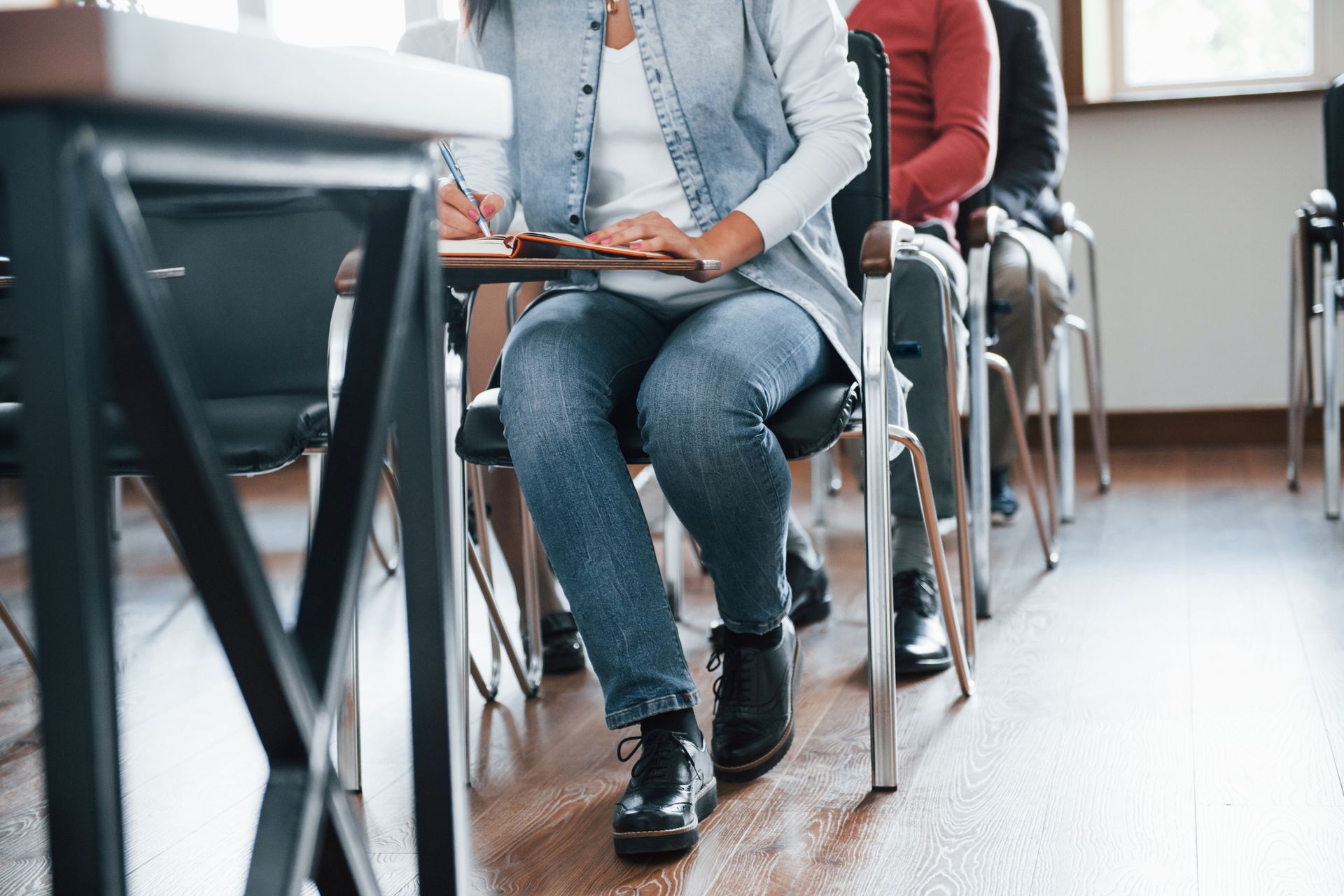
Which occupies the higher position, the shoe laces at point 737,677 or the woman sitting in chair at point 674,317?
the woman sitting in chair at point 674,317

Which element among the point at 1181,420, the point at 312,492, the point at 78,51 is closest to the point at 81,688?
the point at 78,51

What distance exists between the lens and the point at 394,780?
1.35 metres

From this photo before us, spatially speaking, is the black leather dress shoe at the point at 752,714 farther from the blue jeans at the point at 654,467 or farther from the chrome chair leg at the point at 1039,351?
the chrome chair leg at the point at 1039,351

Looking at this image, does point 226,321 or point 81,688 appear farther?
point 226,321

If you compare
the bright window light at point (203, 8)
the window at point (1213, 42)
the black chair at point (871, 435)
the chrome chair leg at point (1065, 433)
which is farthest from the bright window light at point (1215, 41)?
the black chair at point (871, 435)

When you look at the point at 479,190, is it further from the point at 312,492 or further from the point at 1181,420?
the point at 1181,420

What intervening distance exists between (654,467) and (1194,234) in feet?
8.96

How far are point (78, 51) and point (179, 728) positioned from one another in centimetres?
132

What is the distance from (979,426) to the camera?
71.9 inches

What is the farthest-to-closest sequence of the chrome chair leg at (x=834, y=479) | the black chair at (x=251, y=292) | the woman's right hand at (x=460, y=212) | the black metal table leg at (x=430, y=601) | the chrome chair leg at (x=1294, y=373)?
1. the chrome chair leg at (x=834, y=479)
2. the chrome chair leg at (x=1294, y=373)
3. the black chair at (x=251, y=292)
4. the woman's right hand at (x=460, y=212)
5. the black metal table leg at (x=430, y=601)

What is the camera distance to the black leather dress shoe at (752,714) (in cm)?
129

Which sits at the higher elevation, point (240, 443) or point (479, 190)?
point (479, 190)

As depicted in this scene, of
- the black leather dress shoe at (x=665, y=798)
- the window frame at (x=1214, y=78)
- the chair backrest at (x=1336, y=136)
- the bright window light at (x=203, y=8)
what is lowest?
the black leather dress shoe at (x=665, y=798)

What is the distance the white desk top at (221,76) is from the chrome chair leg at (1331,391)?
7.66ft
